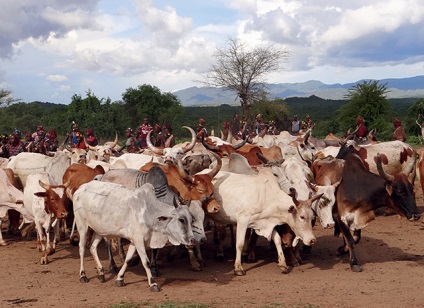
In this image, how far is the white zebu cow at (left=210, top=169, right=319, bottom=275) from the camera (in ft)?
26.7

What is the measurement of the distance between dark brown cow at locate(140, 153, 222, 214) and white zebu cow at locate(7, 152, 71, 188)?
12.3 ft

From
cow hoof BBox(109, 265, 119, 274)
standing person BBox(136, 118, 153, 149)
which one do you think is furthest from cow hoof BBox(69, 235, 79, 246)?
standing person BBox(136, 118, 153, 149)

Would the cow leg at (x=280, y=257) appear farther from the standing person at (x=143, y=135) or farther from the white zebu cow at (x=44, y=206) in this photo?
the standing person at (x=143, y=135)

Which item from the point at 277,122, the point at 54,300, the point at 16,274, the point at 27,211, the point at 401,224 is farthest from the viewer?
the point at 277,122

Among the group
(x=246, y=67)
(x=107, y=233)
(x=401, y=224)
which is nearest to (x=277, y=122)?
(x=246, y=67)

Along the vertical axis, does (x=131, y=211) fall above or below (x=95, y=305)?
above

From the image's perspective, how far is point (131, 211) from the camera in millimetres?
7508

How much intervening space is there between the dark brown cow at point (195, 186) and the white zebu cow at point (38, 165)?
12.3 feet

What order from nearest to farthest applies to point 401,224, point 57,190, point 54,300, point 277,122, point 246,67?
1. point 54,300
2. point 57,190
3. point 401,224
4. point 277,122
5. point 246,67

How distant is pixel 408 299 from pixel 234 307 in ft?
6.61

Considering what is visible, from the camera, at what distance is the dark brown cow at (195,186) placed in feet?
26.6

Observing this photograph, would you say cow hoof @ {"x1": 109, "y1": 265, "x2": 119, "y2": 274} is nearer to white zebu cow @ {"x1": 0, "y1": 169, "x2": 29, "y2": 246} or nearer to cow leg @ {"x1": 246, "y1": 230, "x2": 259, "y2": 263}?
cow leg @ {"x1": 246, "y1": 230, "x2": 259, "y2": 263}

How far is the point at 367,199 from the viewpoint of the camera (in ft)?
28.5

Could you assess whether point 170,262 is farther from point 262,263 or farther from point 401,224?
point 401,224
